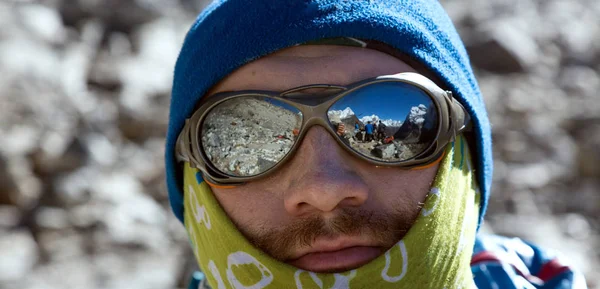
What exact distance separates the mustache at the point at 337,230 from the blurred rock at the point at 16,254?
114 inches

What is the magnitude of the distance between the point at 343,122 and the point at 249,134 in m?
0.26

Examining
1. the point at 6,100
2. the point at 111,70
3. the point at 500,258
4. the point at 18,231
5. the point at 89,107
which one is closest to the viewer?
the point at 500,258

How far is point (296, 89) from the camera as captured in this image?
1.69 metres

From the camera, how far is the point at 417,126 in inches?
67.0

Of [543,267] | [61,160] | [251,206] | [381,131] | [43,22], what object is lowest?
[543,267]

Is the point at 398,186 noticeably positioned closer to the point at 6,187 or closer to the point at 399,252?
the point at 399,252

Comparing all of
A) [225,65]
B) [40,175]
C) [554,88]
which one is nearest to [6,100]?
[40,175]

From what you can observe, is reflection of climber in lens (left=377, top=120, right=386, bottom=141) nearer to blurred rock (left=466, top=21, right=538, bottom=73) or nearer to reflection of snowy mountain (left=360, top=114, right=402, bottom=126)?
reflection of snowy mountain (left=360, top=114, right=402, bottom=126)

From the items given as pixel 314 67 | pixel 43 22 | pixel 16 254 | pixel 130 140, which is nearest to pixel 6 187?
pixel 16 254

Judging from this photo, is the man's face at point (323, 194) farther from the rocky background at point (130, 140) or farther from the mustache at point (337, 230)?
the rocky background at point (130, 140)

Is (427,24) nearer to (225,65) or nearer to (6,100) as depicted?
(225,65)

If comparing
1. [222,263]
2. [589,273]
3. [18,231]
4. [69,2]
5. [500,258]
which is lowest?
[589,273]

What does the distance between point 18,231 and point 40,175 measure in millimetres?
481

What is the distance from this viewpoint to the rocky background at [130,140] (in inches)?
170
